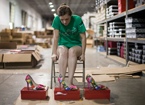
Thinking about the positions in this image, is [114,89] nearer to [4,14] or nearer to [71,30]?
[71,30]

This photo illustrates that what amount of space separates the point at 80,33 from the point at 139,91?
3.45ft

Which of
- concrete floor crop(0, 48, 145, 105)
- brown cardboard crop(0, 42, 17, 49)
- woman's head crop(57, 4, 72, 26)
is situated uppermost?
woman's head crop(57, 4, 72, 26)

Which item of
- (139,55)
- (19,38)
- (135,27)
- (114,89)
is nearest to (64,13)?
(114,89)

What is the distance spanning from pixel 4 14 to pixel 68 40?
871 centimetres

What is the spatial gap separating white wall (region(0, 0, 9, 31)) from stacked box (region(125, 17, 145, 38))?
7.26 meters

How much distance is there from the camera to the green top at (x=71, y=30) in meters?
2.33

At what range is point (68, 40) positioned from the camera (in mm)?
2363

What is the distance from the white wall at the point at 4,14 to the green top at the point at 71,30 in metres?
7.85

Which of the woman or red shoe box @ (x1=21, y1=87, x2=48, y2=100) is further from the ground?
the woman

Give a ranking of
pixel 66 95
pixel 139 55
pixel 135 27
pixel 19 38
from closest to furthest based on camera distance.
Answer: pixel 66 95 < pixel 135 27 < pixel 139 55 < pixel 19 38

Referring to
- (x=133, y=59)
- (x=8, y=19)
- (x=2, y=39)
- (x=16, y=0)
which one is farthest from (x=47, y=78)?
(x=16, y=0)

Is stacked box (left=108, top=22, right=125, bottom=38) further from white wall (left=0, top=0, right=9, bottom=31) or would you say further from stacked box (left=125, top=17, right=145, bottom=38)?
white wall (left=0, top=0, right=9, bottom=31)

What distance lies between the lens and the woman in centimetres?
216

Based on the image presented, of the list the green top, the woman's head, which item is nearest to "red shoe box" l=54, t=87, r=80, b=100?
the green top
